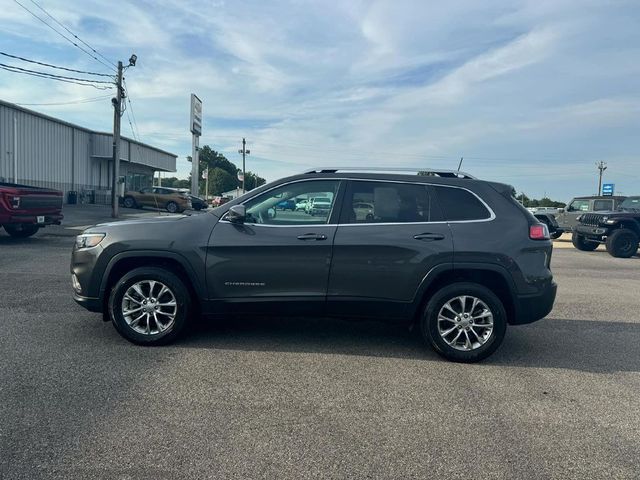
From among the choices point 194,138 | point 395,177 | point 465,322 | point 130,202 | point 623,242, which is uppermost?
point 194,138

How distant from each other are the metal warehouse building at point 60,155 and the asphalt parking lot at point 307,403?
907 inches

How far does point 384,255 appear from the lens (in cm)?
476

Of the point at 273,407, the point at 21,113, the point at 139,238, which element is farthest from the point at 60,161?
the point at 273,407

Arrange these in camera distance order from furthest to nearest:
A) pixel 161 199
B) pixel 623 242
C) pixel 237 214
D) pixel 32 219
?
pixel 161 199 → pixel 623 242 → pixel 32 219 → pixel 237 214

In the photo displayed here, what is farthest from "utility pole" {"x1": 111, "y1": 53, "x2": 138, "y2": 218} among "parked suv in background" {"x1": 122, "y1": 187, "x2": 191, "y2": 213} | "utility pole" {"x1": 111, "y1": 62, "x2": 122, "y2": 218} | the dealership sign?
the dealership sign

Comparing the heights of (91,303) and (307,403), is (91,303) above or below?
above

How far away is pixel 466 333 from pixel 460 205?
1.24m

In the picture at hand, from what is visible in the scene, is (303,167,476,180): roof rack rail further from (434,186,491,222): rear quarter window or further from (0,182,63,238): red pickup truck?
(0,182,63,238): red pickup truck

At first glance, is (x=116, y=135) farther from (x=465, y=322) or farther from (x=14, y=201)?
(x=465, y=322)

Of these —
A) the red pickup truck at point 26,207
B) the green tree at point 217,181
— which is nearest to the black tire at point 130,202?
the red pickup truck at point 26,207

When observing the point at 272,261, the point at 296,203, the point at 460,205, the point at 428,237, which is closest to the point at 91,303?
the point at 272,261

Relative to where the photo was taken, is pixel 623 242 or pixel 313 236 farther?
pixel 623 242

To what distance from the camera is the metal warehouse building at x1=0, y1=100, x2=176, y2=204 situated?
26.4m

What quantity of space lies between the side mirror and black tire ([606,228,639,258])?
13714mm
